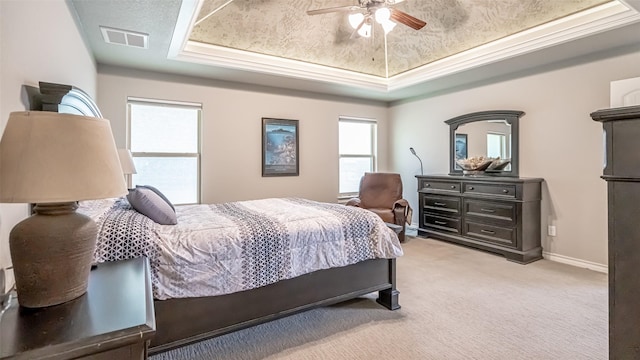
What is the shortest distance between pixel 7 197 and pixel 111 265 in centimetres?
68

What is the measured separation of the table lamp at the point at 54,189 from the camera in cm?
86

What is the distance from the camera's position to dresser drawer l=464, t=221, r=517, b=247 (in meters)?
3.90

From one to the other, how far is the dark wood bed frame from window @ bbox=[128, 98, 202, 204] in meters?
1.53

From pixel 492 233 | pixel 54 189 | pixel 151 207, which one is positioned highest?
pixel 54 189

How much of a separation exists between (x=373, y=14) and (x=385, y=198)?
9.43ft

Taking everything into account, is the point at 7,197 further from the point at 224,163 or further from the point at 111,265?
the point at 224,163

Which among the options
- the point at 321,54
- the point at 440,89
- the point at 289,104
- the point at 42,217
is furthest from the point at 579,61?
the point at 42,217

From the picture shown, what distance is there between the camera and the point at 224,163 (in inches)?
180

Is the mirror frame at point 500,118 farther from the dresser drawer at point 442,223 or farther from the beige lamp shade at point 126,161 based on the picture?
the beige lamp shade at point 126,161

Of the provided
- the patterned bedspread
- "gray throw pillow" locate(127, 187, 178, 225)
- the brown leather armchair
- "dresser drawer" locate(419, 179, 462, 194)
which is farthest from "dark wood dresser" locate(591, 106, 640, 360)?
"dresser drawer" locate(419, 179, 462, 194)

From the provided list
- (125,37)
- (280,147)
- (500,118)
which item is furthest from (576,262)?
(125,37)

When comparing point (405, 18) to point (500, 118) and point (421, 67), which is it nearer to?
point (421, 67)

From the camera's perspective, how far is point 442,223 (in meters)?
4.80

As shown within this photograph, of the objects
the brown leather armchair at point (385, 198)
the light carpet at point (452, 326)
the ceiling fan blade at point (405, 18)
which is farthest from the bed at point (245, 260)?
the brown leather armchair at point (385, 198)
